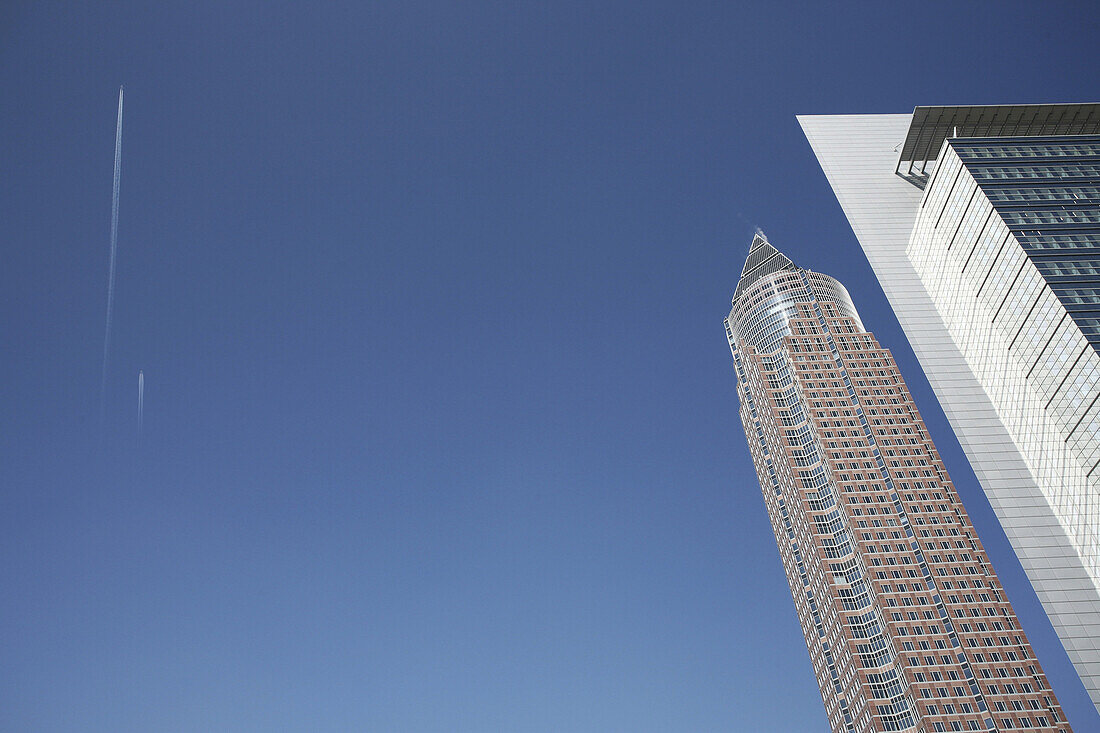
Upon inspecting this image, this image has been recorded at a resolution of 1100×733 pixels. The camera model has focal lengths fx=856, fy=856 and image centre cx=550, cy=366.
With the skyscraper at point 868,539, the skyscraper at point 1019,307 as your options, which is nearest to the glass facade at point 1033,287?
the skyscraper at point 1019,307

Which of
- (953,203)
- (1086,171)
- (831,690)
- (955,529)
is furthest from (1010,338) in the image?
(831,690)

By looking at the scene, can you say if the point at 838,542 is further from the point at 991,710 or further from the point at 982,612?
the point at 991,710

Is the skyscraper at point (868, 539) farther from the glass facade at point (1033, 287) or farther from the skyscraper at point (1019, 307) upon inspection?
the glass facade at point (1033, 287)

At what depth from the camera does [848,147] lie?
5625 inches

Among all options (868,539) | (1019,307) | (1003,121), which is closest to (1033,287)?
(1019,307)

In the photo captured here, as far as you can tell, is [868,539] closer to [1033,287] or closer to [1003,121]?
[1033,287]

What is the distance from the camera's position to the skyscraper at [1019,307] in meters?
91.6

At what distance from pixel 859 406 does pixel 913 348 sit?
132 ft

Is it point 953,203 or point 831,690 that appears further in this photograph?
point 831,690

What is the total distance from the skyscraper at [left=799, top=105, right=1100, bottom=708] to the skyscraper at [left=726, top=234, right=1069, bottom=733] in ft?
109

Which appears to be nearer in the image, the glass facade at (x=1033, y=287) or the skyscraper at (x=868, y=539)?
the glass facade at (x=1033, y=287)

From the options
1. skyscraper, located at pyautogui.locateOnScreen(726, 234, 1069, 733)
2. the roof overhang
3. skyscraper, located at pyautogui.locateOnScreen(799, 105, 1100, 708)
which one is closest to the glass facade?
skyscraper, located at pyautogui.locateOnScreen(799, 105, 1100, 708)

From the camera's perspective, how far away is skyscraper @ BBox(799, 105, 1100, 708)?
91.6 m

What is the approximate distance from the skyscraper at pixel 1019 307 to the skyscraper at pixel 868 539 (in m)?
33.2
